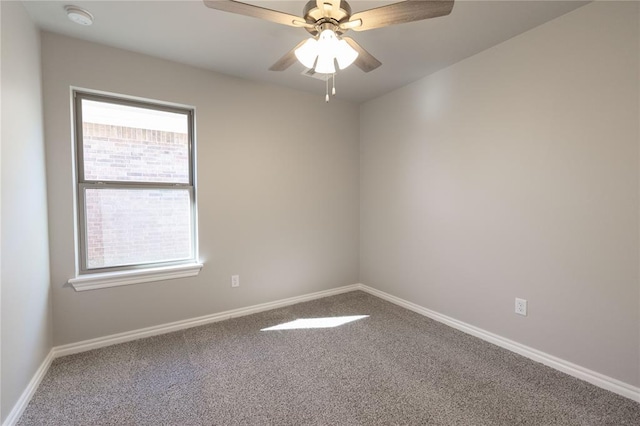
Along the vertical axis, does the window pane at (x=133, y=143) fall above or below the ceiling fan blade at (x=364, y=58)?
below

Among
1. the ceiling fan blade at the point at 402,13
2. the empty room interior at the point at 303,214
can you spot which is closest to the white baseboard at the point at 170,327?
the empty room interior at the point at 303,214

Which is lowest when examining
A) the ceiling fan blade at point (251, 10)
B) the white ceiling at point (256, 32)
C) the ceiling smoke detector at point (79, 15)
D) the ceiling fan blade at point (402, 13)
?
the ceiling fan blade at point (402, 13)

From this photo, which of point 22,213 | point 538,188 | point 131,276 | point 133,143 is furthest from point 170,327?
point 538,188

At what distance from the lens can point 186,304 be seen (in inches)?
110

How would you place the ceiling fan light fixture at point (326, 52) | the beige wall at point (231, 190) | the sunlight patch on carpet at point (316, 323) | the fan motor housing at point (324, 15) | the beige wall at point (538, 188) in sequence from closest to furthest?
1. the fan motor housing at point (324, 15)
2. the ceiling fan light fixture at point (326, 52)
3. the beige wall at point (538, 188)
4. the beige wall at point (231, 190)
5. the sunlight patch on carpet at point (316, 323)

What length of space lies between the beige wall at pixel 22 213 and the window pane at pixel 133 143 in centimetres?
35

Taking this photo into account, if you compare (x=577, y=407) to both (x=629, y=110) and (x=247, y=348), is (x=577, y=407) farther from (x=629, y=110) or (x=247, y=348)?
(x=247, y=348)

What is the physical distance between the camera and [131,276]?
2508mm

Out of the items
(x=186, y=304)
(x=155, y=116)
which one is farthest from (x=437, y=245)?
(x=155, y=116)

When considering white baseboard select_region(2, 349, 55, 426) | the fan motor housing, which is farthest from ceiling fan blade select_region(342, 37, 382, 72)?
white baseboard select_region(2, 349, 55, 426)

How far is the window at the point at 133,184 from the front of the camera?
2.40m

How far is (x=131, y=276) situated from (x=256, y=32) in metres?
2.24

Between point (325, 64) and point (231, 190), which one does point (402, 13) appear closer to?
point (325, 64)

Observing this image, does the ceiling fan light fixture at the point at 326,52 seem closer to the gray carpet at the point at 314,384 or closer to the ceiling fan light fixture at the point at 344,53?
the ceiling fan light fixture at the point at 344,53
